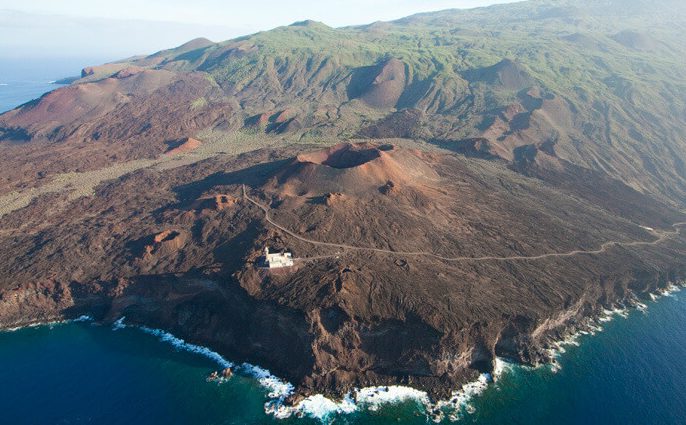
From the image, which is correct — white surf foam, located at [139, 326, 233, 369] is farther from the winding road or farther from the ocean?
the winding road

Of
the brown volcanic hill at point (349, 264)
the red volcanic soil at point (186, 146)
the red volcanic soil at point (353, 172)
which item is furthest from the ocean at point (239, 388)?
the red volcanic soil at point (186, 146)

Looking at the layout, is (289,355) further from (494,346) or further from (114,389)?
(494,346)

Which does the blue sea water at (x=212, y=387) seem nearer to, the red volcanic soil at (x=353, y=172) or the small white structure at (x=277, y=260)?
the small white structure at (x=277, y=260)

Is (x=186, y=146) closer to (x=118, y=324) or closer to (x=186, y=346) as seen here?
(x=118, y=324)

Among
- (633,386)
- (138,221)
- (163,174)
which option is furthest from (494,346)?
(163,174)

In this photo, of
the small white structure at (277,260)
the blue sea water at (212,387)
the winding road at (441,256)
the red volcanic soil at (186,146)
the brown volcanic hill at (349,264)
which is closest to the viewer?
the blue sea water at (212,387)

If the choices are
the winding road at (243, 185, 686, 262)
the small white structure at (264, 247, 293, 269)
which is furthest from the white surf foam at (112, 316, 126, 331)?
the winding road at (243, 185, 686, 262)
